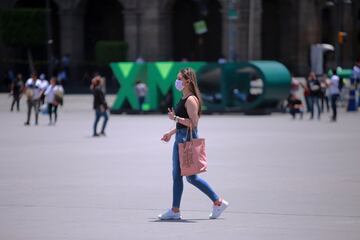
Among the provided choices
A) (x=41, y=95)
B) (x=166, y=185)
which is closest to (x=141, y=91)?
(x=41, y=95)

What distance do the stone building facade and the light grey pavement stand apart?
30455mm

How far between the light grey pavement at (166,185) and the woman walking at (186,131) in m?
0.21

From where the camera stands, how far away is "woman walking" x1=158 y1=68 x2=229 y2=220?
12688 mm

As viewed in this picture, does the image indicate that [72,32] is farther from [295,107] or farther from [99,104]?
[99,104]

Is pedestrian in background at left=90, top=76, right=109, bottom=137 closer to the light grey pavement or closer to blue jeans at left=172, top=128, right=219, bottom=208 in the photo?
the light grey pavement

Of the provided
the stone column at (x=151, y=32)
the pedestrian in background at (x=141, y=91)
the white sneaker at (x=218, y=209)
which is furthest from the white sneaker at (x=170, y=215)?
the stone column at (x=151, y=32)

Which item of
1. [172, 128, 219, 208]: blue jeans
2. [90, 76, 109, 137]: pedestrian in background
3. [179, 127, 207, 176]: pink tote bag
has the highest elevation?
[179, 127, 207, 176]: pink tote bag

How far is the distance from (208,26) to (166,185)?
175 ft

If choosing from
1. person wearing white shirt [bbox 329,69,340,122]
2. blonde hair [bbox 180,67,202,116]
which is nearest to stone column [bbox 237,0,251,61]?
person wearing white shirt [bbox 329,69,340,122]

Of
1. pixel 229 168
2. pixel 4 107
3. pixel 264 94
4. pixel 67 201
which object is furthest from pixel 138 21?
pixel 67 201

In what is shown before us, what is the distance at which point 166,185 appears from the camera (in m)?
16.3

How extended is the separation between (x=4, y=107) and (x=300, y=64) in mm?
22671

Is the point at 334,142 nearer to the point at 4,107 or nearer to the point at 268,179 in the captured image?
the point at 268,179

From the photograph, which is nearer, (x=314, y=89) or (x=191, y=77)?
(x=191, y=77)
